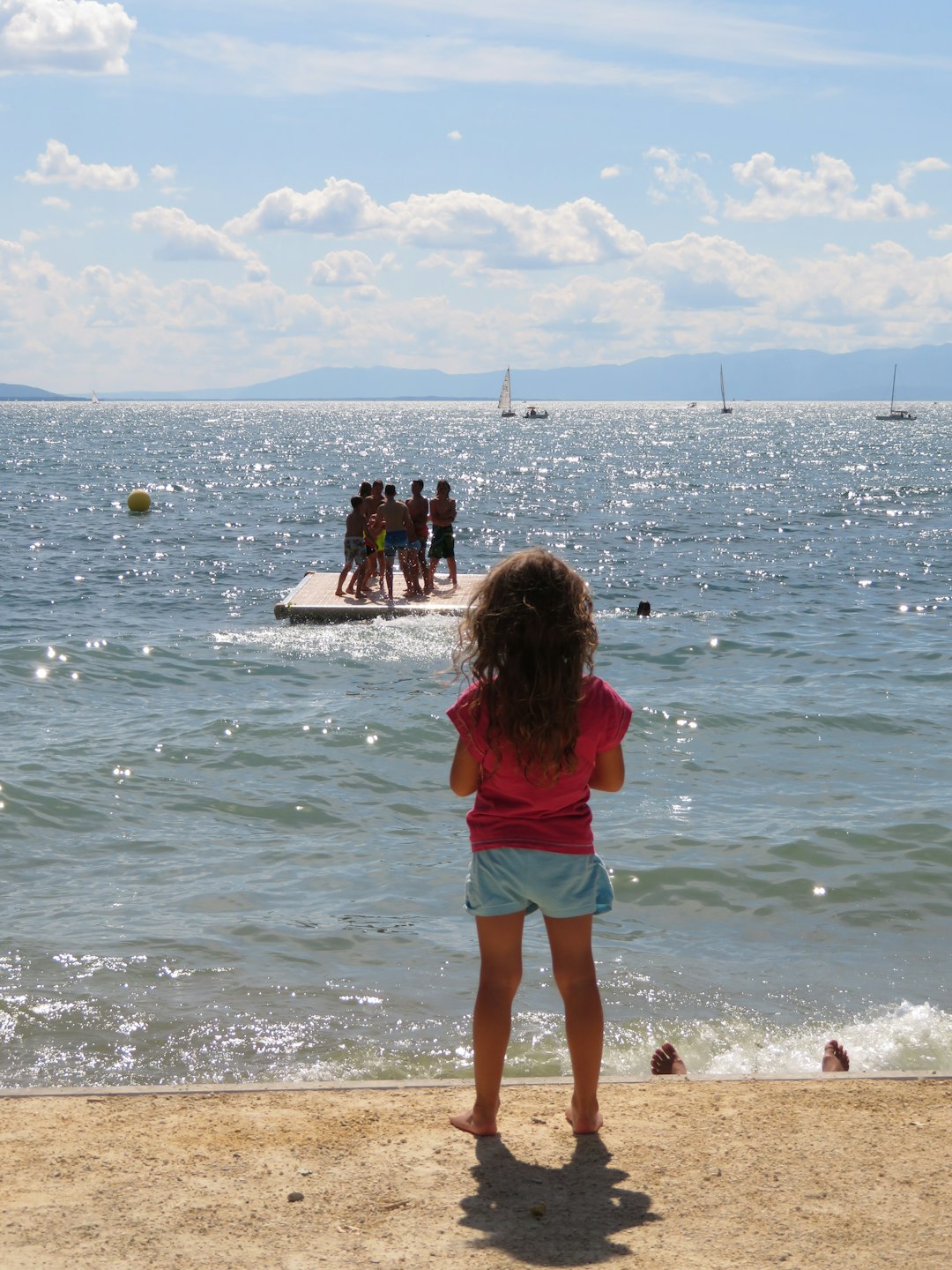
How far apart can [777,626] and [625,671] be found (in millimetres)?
4149

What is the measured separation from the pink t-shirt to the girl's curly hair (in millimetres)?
47

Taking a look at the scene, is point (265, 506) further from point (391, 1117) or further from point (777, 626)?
point (391, 1117)

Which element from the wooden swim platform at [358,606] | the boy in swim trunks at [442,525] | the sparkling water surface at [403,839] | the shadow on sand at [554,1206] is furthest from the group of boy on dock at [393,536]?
the shadow on sand at [554,1206]

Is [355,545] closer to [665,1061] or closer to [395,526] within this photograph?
[395,526]

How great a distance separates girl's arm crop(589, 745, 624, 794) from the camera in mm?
3643

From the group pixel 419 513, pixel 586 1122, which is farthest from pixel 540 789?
pixel 419 513

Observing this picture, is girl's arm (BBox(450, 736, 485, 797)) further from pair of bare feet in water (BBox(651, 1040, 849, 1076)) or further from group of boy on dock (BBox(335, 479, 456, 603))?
group of boy on dock (BBox(335, 479, 456, 603))

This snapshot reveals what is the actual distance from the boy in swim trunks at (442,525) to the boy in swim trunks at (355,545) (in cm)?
102

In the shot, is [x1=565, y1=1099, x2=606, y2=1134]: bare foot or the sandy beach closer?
the sandy beach

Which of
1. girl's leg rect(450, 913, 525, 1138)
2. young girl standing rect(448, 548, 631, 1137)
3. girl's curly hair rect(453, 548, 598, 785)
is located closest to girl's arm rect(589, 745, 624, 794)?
young girl standing rect(448, 548, 631, 1137)

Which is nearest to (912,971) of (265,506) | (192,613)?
(192,613)

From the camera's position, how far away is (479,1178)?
11.7 ft

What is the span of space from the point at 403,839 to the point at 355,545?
9.68 meters

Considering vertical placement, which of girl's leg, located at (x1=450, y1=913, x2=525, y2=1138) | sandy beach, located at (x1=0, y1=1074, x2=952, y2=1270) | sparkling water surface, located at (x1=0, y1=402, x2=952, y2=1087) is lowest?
sparkling water surface, located at (x1=0, y1=402, x2=952, y2=1087)
